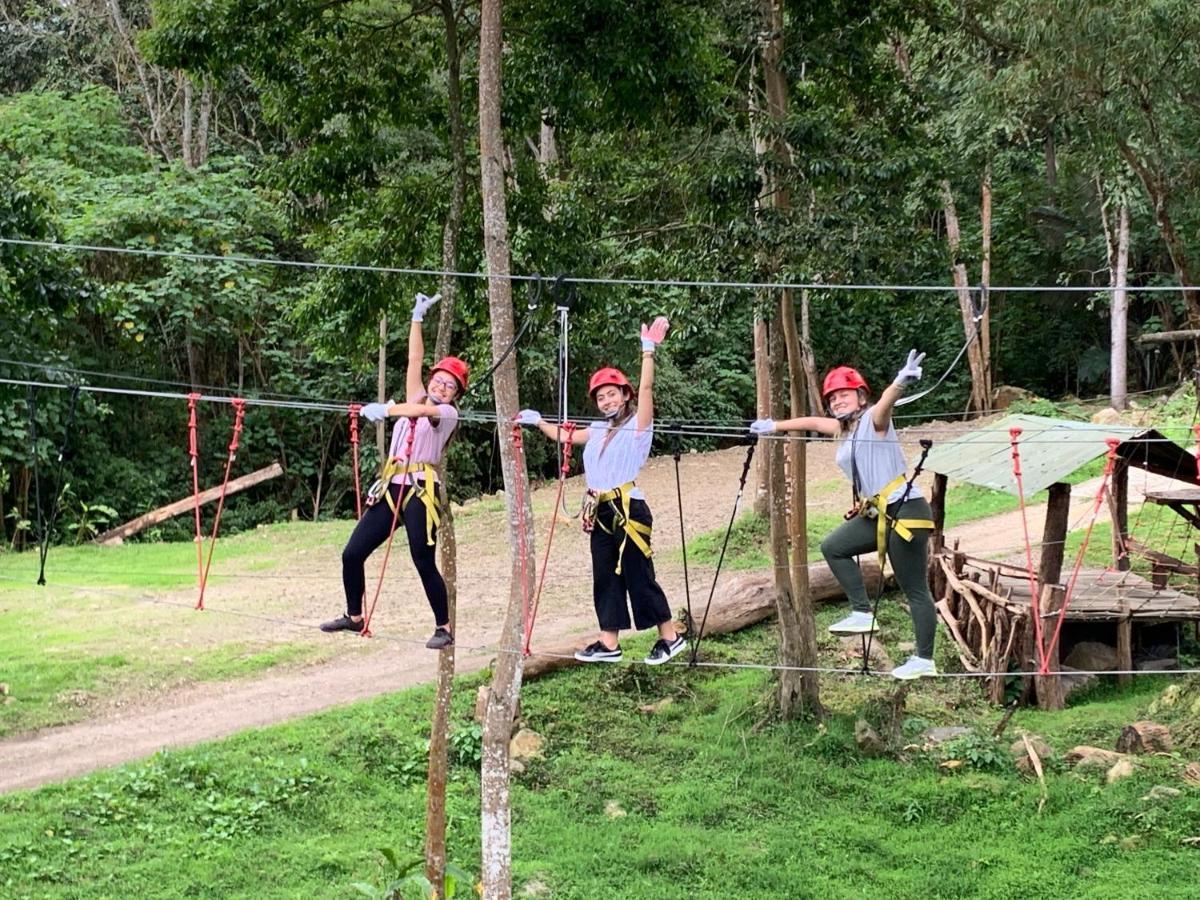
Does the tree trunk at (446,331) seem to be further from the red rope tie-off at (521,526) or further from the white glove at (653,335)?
the white glove at (653,335)

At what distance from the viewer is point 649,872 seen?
24.2 feet

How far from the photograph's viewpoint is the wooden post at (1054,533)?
9367 millimetres

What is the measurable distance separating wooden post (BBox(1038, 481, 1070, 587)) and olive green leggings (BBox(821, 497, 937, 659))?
15.4 ft

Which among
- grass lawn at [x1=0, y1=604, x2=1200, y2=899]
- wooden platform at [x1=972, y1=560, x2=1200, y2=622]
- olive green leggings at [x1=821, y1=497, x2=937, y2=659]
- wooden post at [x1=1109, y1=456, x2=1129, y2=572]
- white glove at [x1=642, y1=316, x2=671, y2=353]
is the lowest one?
grass lawn at [x1=0, y1=604, x2=1200, y2=899]

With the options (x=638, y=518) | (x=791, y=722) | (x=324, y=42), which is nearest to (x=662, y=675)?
(x=791, y=722)

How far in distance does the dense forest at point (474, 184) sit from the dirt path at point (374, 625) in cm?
219

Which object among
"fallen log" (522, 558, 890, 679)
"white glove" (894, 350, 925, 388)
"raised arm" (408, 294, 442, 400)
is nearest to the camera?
"white glove" (894, 350, 925, 388)

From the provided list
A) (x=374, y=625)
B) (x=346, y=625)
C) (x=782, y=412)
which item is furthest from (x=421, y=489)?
(x=374, y=625)

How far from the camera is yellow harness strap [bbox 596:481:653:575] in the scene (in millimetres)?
5152

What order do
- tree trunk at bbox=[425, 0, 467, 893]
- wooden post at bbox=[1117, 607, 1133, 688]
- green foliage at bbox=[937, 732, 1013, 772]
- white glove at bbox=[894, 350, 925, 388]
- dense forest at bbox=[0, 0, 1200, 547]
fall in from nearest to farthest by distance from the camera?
1. white glove at bbox=[894, 350, 925, 388]
2. tree trunk at bbox=[425, 0, 467, 893]
3. dense forest at bbox=[0, 0, 1200, 547]
4. green foliage at bbox=[937, 732, 1013, 772]
5. wooden post at bbox=[1117, 607, 1133, 688]

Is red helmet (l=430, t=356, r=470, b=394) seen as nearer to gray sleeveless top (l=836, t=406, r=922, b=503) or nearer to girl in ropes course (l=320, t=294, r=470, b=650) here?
girl in ropes course (l=320, t=294, r=470, b=650)

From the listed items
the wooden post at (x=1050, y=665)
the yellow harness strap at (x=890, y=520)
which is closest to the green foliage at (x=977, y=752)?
the wooden post at (x=1050, y=665)

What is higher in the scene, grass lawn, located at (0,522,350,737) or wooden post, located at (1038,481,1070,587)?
wooden post, located at (1038,481,1070,587)

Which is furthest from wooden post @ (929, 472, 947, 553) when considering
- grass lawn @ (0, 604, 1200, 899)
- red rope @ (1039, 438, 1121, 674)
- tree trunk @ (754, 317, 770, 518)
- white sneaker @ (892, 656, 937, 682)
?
white sneaker @ (892, 656, 937, 682)
